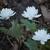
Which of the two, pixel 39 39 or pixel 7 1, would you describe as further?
pixel 7 1

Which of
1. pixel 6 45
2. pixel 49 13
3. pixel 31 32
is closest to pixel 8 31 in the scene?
pixel 31 32

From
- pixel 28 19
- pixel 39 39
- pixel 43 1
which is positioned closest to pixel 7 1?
pixel 43 1

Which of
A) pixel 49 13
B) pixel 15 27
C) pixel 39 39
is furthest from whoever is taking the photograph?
pixel 49 13

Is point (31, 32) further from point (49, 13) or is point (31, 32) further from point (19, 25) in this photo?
point (49, 13)

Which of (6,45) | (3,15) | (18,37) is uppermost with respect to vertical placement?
(3,15)

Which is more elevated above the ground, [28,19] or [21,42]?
[28,19]

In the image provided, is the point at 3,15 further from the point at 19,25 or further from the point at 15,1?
the point at 15,1

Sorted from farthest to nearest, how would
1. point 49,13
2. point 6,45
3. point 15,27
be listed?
1. point 49,13
2. point 6,45
3. point 15,27

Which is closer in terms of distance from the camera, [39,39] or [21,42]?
[39,39]

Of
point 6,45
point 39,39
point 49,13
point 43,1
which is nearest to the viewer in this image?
point 39,39
